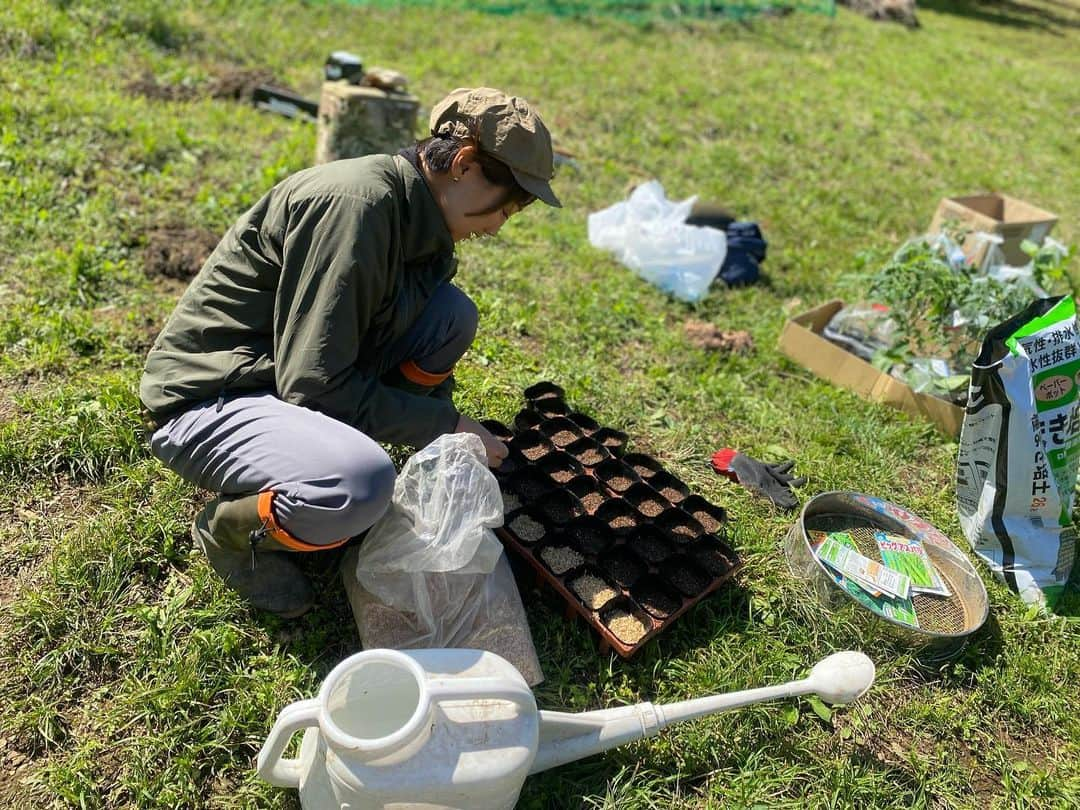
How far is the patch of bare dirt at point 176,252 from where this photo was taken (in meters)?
3.19

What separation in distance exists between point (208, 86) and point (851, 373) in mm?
4235

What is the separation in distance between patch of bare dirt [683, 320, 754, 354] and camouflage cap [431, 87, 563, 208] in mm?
1768

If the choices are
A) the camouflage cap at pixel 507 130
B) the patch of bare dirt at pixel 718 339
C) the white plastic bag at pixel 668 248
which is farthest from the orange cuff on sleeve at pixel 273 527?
the white plastic bag at pixel 668 248

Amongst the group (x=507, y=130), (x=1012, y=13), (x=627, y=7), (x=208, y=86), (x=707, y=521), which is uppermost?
(x=507, y=130)

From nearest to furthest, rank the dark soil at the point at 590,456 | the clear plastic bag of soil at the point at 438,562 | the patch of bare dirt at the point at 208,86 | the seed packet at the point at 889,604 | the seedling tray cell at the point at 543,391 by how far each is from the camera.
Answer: the clear plastic bag of soil at the point at 438,562 → the seed packet at the point at 889,604 → the dark soil at the point at 590,456 → the seedling tray cell at the point at 543,391 → the patch of bare dirt at the point at 208,86

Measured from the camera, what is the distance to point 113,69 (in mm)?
4789

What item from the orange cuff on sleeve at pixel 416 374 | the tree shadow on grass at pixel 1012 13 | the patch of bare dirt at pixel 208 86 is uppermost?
the tree shadow on grass at pixel 1012 13

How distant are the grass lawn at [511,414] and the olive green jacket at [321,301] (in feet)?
A: 1.70

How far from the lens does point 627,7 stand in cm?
821

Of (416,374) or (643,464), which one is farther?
(643,464)

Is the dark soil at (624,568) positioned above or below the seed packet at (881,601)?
above

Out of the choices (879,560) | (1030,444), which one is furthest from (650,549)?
(1030,444)

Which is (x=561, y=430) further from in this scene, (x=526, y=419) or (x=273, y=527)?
(x=273, y=527)

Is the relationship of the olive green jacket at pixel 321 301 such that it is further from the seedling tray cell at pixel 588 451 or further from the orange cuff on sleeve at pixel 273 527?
the seedling tray cell at pixel 588 451
